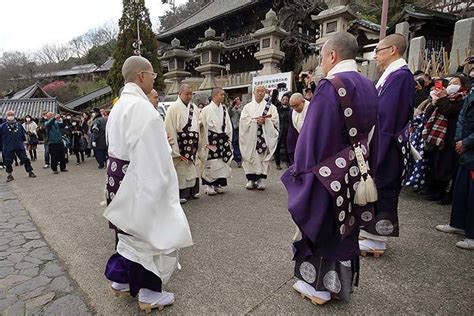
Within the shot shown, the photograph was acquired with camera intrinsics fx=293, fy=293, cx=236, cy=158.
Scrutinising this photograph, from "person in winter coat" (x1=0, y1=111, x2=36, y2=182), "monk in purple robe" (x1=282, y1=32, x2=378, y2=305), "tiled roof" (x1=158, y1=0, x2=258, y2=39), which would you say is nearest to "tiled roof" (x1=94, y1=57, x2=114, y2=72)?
"tiled roof" (x1=158, y1=0, x2=258, y2=39)

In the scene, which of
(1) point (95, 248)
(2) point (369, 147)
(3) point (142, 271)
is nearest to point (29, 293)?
(1) point (95, 248)

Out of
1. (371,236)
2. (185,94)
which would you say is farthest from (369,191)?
(185,94)

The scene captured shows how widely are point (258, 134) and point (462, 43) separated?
494cm

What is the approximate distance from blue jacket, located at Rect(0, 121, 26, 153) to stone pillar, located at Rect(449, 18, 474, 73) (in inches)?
421

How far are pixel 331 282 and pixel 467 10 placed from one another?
18875 mm

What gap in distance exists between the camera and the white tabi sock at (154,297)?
2193 millimetres

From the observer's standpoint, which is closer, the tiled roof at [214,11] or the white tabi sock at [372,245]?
the white tabi sock at [372,245]

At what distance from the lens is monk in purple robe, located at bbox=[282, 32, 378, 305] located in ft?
6.42

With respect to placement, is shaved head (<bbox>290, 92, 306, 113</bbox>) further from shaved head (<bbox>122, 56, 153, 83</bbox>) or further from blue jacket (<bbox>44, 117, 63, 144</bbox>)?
blue jacket (<bbox>44, 117, 63, 144</bbox>)

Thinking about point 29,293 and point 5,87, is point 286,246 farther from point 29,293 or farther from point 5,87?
point 5,87

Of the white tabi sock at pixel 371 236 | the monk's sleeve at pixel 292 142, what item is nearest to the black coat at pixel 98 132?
the monk's sleeve at pixel 292 142

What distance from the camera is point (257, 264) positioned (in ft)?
9.37

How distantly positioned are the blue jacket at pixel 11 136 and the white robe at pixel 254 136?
6378mm

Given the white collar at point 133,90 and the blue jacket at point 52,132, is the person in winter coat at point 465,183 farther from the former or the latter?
the blue jacket at point 52,132
